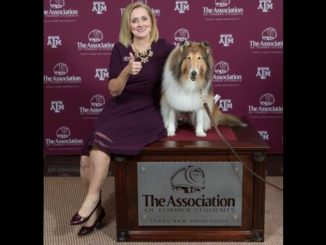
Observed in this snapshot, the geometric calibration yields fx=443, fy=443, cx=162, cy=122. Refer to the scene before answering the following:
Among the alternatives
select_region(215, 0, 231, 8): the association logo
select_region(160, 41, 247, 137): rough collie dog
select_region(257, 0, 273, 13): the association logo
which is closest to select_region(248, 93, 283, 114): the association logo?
select_region(257, 0, 273, 13): the association logo

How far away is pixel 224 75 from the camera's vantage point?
334 centimetres

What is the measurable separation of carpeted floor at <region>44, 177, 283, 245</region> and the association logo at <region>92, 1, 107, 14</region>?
4.03 feet

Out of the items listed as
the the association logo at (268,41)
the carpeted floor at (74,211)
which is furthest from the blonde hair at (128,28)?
the the association logo at (268,41)

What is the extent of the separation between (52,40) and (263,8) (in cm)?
157

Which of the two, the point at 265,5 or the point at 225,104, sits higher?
the point at 265,5

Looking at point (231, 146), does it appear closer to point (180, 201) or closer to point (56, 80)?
point (180, 201)

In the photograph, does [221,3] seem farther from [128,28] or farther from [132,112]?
[132,112]

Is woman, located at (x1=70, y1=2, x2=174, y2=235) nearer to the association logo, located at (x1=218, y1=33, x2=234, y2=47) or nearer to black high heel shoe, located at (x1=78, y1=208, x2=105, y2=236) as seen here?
black high heel shoe, located at (x1=78, y1=208, x2=105, y2=236)

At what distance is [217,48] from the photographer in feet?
10.8

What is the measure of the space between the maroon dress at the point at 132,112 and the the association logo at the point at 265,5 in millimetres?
1140

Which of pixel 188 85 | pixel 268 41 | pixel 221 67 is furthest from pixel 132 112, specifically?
pixel 268 41

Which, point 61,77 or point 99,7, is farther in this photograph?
point 61,77

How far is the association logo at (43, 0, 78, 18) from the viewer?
3244 millimetres

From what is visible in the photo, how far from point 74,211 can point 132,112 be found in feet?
2.44
